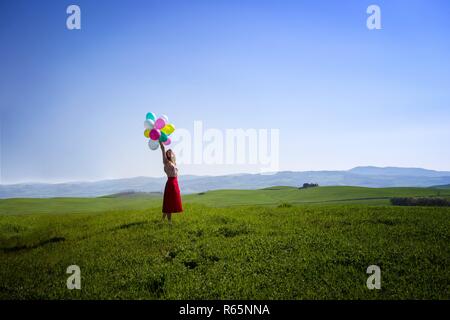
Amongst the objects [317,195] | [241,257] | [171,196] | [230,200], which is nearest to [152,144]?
[171,196]

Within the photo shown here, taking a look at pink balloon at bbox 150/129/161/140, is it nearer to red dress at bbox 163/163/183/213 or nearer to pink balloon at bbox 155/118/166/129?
pink balloon at bbox 155/118/166/129

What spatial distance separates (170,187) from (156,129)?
11.2 feet

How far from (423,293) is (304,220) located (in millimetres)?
8763

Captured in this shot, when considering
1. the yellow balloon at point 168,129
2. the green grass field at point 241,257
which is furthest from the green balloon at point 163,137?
the green grass field at point 241,257

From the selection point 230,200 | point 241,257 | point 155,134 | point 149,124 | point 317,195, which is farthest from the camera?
point 317,195

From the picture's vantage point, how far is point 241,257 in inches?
439

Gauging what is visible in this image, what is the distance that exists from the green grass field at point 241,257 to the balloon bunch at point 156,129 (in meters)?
4.70

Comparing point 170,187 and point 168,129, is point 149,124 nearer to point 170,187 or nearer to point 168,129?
point 168,129

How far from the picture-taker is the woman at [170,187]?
1717 cm

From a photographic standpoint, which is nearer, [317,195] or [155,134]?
[155,134]

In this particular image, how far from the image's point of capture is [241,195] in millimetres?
67062
